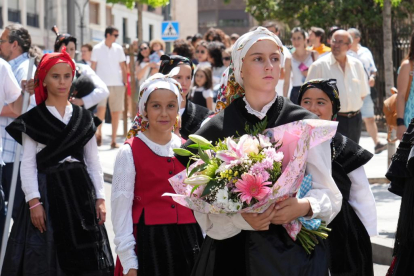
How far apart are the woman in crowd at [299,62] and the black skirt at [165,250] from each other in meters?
7.96

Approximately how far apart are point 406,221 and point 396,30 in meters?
14.7

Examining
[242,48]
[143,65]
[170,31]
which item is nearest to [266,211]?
[242,48]

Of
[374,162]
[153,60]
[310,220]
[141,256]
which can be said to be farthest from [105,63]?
[310,220]

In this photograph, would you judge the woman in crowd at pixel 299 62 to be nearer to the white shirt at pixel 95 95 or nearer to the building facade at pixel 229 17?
the white shirt at pixel 95 95

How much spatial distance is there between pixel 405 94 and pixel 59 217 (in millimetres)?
3889

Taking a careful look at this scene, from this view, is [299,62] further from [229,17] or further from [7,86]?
[229,17]

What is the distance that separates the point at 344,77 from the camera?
1100cm

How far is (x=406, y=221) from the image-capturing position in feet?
17.4

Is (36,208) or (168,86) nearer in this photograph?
(168,86)

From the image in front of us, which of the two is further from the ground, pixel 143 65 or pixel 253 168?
pixel 253 168

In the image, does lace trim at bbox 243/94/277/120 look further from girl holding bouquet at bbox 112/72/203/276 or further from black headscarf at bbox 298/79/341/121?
black headscarf at bbox 298/79/341/121

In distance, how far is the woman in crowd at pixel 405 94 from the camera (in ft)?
26.7

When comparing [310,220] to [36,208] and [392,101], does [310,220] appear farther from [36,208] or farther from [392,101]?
[392,101]

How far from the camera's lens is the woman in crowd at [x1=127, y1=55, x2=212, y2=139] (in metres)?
6.99
